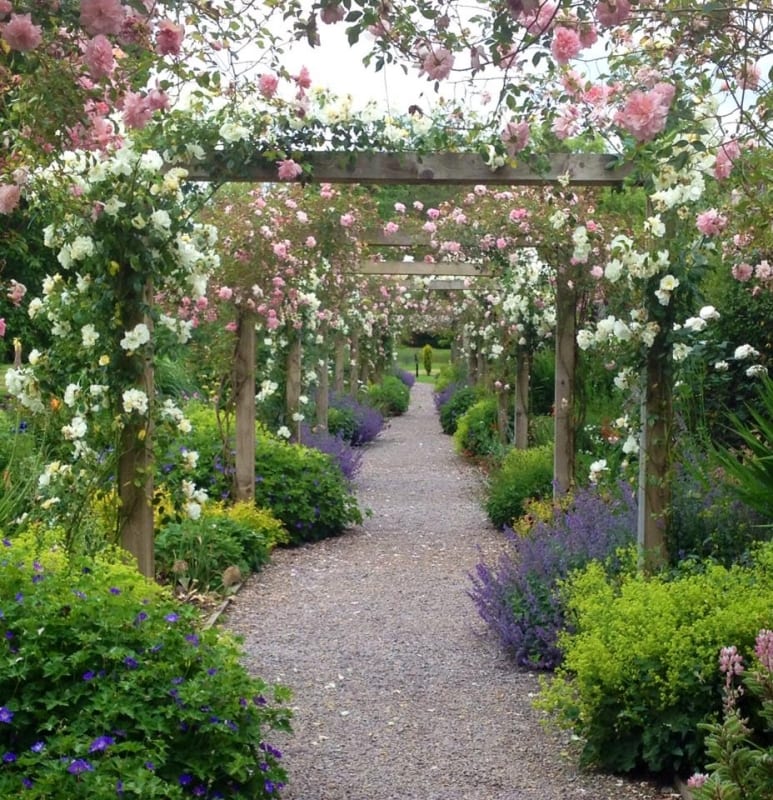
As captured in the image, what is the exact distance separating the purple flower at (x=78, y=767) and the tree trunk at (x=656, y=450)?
3.07 m

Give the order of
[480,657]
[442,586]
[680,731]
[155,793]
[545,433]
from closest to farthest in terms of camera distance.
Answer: [155,793]
[680,731]
[480,657]
[442,586]
[545,433]

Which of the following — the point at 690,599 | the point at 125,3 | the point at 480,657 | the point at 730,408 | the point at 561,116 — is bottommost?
the point at 480,657

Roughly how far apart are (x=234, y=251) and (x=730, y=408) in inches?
155

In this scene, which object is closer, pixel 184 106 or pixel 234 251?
pixel 184 106

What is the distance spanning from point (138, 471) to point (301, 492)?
379 centimetres

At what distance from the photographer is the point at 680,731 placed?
3723mm

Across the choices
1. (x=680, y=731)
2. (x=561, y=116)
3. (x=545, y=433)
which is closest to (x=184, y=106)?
(x=561, y=116)

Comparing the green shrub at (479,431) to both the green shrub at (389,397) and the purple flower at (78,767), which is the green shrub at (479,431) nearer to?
the green shrub at (389,397)

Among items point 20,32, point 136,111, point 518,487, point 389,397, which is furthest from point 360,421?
point 20,32

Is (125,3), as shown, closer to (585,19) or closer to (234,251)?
(585,19)

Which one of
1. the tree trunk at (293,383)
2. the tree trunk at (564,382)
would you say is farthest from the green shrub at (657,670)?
the tree trunk at (293,383)

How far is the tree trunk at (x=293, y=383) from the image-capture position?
11266 millimetres

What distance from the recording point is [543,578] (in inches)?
221

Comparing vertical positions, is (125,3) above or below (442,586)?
above
